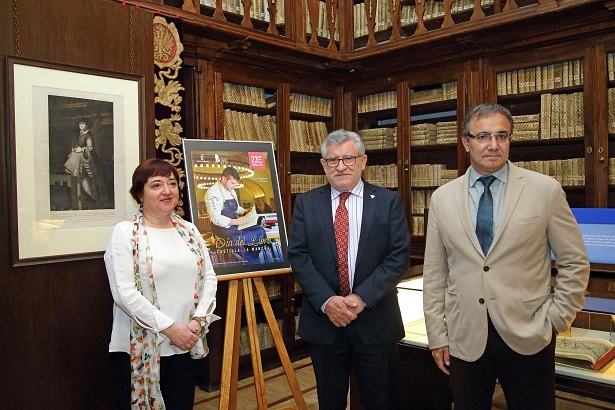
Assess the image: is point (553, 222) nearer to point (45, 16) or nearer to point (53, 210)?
point (53, 210)

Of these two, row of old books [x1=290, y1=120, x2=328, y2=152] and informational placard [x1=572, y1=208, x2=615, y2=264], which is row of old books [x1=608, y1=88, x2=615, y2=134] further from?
row of old books [x1=290, y1=120, x2=328, y2=152]

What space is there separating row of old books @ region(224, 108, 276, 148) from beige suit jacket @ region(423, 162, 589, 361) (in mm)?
2858

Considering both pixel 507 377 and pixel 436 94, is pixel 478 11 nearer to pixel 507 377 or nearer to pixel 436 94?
pixel 436 94

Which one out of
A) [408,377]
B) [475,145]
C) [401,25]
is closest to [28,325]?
[408,377]

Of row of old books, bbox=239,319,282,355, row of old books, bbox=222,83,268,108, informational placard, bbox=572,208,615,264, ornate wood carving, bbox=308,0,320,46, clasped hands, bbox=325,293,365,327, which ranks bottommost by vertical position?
row of old books, bbox=239,319,282,355

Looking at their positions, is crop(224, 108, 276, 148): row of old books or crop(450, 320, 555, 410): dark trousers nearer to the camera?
crop(450, 320, 555, 410): dark trousers

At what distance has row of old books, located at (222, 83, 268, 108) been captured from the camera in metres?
4.32

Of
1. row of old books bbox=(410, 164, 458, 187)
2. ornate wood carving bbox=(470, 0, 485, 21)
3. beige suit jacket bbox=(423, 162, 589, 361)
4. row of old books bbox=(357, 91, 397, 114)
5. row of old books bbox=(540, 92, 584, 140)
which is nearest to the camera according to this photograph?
beige suit jacket bbox=(423, 162, 589, 361)

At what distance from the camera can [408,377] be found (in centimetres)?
264

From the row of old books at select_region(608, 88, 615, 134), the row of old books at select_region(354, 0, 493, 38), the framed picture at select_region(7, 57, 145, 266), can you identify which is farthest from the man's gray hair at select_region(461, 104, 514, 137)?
the row of old books at select_region(354, 0, 493, 38)

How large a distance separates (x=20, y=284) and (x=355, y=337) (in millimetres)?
1655

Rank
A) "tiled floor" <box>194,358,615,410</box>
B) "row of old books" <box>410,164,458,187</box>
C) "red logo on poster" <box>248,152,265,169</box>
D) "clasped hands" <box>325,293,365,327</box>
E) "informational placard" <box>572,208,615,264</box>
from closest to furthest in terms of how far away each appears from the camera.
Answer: "clasped hands" <box>325,293,365,327</box>, "red logo on poster" <box>248,152,265,169</box>, "tiled floor" <box>194,358,615,410</box>, "informational placard" <box>572,208,615,264</box>, "row of old books" <box>410,164,458,187</box>

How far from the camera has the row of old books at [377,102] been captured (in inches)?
193

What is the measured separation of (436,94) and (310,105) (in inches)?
47.1
